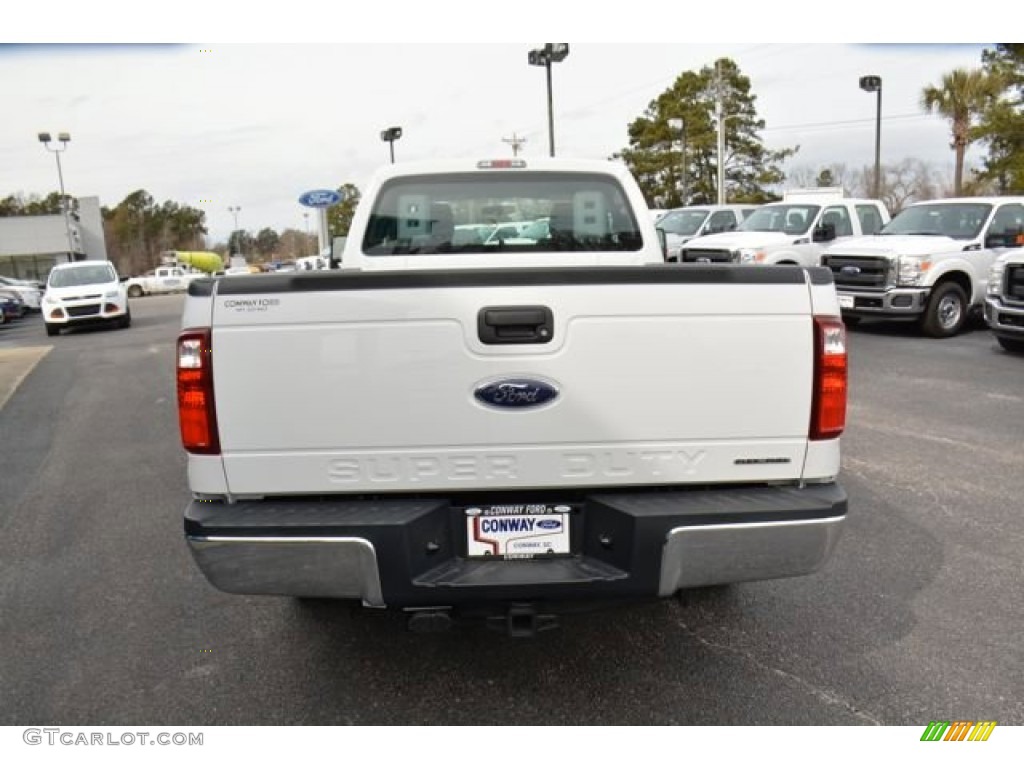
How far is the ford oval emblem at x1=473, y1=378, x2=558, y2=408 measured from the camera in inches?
105

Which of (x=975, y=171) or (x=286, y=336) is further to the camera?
(x=975, y=171)

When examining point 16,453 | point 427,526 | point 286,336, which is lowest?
point 16,453

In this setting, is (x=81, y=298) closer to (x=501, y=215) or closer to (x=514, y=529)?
(x=501, y=215)

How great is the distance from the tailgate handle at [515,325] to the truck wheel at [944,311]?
11279 mm

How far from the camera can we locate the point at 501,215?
4734mm

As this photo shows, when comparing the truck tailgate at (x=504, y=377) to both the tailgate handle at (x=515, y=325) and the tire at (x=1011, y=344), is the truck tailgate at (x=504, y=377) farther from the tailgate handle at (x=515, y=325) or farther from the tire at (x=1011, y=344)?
the tire at (x=1011, y=344)

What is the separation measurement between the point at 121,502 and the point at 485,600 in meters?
3.96

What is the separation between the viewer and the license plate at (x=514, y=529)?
275 centimetres

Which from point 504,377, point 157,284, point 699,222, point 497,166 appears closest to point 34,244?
point 157,284

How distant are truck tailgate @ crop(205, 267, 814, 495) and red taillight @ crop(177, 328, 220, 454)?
0.13ft

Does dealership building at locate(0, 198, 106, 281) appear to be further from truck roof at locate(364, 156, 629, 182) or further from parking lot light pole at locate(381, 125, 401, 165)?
truck roof at locate(364, 156, 629, 182)

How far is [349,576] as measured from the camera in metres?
2.65

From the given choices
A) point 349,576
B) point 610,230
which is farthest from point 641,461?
point 610,230

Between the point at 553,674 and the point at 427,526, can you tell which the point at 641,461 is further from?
the point at 553,674
